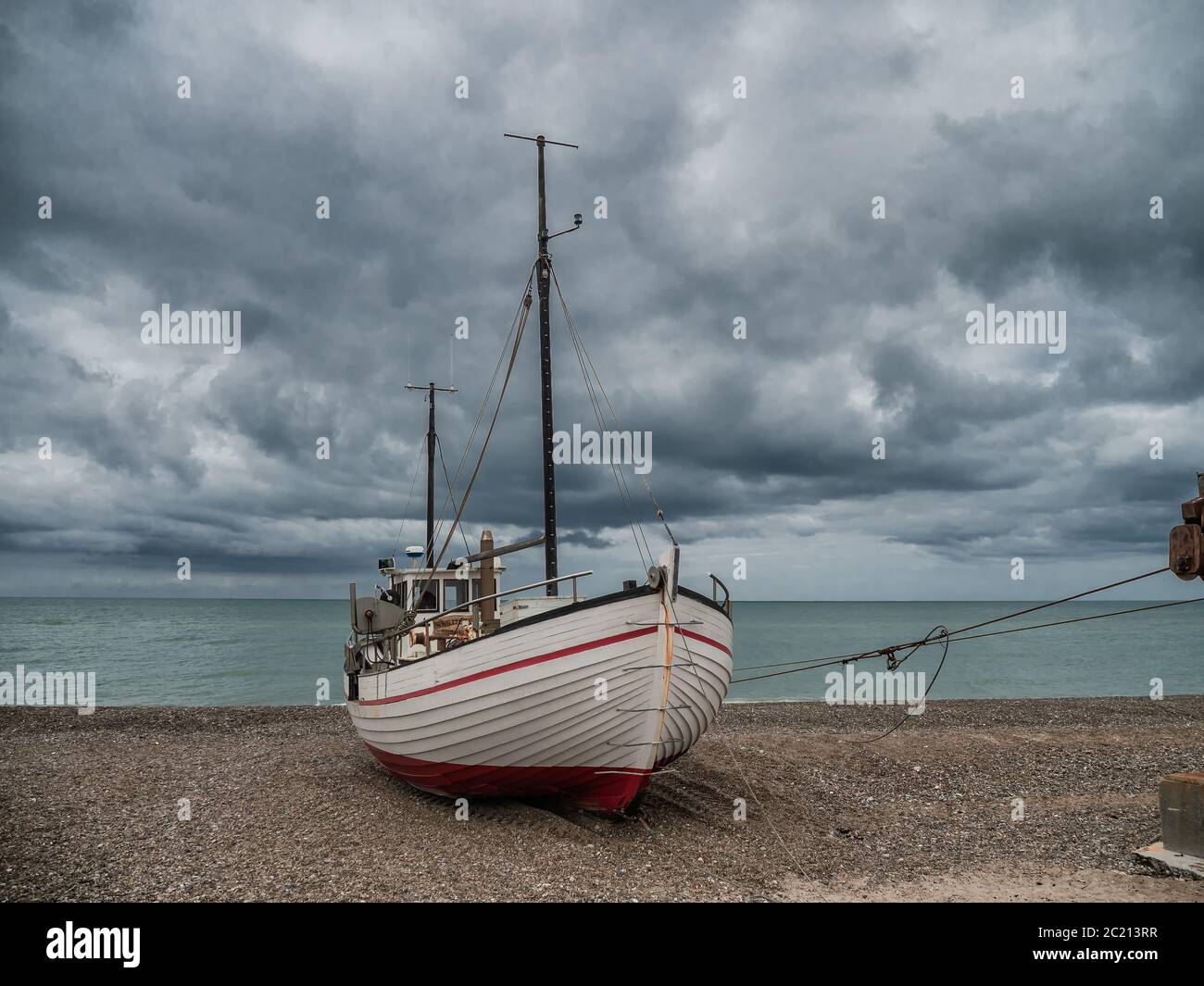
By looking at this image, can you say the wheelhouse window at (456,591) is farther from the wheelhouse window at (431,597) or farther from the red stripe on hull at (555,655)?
the red stripe on hull at (555,655)

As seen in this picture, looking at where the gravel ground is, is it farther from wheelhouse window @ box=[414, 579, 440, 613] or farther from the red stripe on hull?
wheelhouse window @ box=[414, 579, 440, 613]

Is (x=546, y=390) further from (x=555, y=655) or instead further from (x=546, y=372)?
(x=555, y=655)

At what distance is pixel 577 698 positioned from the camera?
9.40 m

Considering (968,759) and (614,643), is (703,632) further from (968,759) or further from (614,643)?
(968,759)

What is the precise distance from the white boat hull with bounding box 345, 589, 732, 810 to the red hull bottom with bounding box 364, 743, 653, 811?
0.7 inches

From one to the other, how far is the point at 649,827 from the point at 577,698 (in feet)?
8.46

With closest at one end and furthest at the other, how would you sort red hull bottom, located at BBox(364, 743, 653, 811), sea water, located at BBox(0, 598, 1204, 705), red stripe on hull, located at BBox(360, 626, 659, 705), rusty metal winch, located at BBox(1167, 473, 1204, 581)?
rusty metal winch, located at BBox(1167, 473, 1204, 581), red stripe on hull, located at BBox(360, 626, 659, 705), red hull bottom, located at BBox(364, 743, 653, 811), sea water, located at BBox(0, 598, 1204, 705)

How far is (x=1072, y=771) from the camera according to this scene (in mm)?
14156

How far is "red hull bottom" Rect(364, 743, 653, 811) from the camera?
32.6 ft

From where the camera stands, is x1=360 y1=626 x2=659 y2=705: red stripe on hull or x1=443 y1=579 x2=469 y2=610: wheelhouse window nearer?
x1=360 y1=626 x2=659 y2=705: red stripe on hull

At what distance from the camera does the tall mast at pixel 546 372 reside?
12938mm

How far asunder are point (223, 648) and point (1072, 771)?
71.1 m

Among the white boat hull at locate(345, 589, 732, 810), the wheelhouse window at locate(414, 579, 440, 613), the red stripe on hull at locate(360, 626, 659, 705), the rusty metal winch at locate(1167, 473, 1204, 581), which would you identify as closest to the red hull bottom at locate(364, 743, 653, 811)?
the white boat hull at locate(345, 589, 732, 810)
